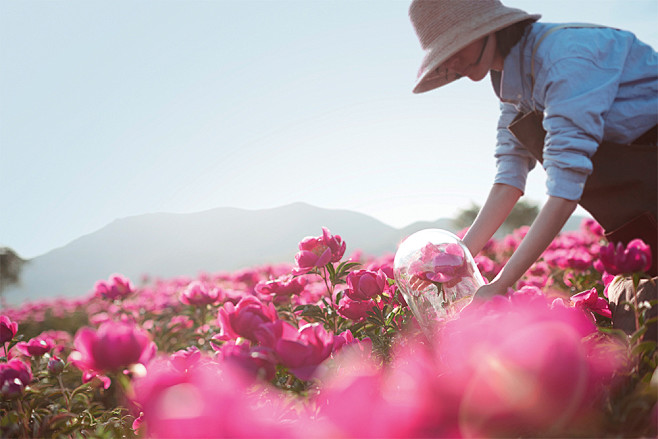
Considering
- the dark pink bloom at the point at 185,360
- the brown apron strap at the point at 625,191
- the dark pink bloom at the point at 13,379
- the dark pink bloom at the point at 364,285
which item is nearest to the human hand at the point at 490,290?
the dark pink bloom at the point at 364,285

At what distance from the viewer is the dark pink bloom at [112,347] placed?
0.76 m

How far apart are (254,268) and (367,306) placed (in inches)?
116

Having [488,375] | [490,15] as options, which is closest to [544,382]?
[488,375]

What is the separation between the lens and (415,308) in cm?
146

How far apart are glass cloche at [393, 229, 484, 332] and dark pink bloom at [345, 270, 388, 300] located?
0.16m

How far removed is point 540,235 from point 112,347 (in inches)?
44.8

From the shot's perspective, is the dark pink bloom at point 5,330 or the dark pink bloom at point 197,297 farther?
the dark pink bloom at point 197,297

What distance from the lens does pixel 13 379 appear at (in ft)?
3.76

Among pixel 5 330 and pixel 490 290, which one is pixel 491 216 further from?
pixel 5 330

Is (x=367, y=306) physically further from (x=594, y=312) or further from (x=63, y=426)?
(x=63, y=426)

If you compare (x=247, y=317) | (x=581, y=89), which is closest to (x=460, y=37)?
(x=581, y=89)

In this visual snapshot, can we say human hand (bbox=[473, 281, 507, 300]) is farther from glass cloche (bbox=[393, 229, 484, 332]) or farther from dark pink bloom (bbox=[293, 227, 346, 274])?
dark pink bloom (bbox=[293, 227, 346, 274])

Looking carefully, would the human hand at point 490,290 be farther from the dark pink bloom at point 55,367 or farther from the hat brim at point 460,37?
the dark pink bloom at point 55,367

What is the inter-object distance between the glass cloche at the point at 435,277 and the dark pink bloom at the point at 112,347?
0.90 meters
